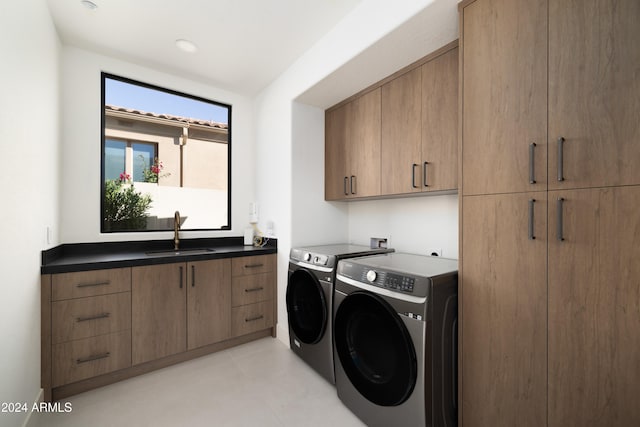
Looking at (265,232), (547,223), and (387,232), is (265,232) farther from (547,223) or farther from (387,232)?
(547,223)

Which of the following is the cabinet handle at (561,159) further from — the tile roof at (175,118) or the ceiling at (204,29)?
the tile roof at (175,118)

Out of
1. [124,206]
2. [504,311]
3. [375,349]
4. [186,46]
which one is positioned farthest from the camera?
[124,206]

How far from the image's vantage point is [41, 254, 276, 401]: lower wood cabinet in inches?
70.8

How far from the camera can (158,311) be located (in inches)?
84.3

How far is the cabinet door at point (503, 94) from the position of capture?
1.13m

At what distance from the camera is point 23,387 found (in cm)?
145

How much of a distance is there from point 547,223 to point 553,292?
0.28 m

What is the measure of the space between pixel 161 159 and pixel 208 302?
1.53 meters

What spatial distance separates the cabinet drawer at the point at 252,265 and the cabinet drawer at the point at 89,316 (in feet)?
2.70

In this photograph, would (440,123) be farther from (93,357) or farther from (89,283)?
(93,357)

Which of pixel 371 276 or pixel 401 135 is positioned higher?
pixel 401 135

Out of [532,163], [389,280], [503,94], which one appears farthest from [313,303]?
[503,94]

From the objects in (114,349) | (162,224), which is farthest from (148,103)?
(114,349)

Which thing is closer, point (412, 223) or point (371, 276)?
point (371, 276)
